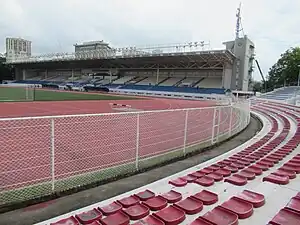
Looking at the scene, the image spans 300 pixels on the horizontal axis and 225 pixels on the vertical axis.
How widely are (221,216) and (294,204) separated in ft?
3.24

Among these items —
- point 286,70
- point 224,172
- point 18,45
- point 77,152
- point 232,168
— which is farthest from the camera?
point 18,45

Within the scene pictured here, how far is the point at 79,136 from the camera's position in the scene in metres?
7.95

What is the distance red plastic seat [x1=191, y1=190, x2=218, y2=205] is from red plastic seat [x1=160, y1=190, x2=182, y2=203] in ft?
0.63

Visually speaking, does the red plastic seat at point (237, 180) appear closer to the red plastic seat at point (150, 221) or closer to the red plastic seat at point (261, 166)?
the red plastic seat at point (261, 166)

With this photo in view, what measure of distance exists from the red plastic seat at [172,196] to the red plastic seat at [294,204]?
1.27m

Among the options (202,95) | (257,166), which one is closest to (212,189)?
(257,166)

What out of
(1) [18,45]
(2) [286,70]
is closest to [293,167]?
(2) [286,70]

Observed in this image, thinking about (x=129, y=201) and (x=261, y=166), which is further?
(x=261, y=166)

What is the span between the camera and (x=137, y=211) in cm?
281

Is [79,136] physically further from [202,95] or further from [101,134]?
[202,95]

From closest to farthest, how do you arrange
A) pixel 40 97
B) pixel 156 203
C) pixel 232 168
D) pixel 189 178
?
pixel 156 203 < pixel 189 178 < pixel 232 168 < pixel 40 97

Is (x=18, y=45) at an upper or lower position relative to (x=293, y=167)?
upper

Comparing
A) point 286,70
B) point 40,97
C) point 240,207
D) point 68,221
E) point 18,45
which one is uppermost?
point 18,45

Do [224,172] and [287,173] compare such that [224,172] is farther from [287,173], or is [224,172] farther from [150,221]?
[150,221]
